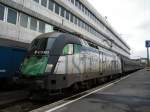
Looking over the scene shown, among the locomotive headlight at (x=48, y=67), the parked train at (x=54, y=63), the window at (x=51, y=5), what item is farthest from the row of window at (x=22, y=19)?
the locomotive headlight at (x=48, y=67)

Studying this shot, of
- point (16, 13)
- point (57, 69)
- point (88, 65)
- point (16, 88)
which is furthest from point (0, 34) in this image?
point (57, 69)

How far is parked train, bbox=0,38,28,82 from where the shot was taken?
13047mm

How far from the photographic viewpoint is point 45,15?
24.7m

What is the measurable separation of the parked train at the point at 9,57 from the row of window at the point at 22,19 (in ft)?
15.0

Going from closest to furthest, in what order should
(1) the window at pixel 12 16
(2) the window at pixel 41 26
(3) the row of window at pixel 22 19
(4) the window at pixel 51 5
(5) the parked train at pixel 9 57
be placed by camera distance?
(5) the parked train at pixel 9 57, (3) the row of window at pixel 22 19, (1) the window at pixel 12 16, (2) the window at pixel 41 26, (4) the window at pixel 51 5

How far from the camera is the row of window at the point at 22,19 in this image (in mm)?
18092

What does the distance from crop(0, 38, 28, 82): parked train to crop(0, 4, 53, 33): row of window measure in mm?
4571

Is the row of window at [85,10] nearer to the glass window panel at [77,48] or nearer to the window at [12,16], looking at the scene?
the window at [12,16]

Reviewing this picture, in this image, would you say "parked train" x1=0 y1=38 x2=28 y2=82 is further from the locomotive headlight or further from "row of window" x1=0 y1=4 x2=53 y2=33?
"row of window" x1=0 y1=4 x2=53 y2=33

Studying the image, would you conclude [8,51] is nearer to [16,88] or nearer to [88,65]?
[16,88]

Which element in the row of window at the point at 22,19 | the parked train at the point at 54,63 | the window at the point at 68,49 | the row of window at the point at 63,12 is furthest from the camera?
the row of window at the point at 63,12

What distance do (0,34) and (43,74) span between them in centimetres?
A: 962

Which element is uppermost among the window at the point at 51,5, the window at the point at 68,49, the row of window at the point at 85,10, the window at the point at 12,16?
the row of window at the point at 85,10

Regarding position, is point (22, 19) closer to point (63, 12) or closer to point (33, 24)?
point (33, 24)
